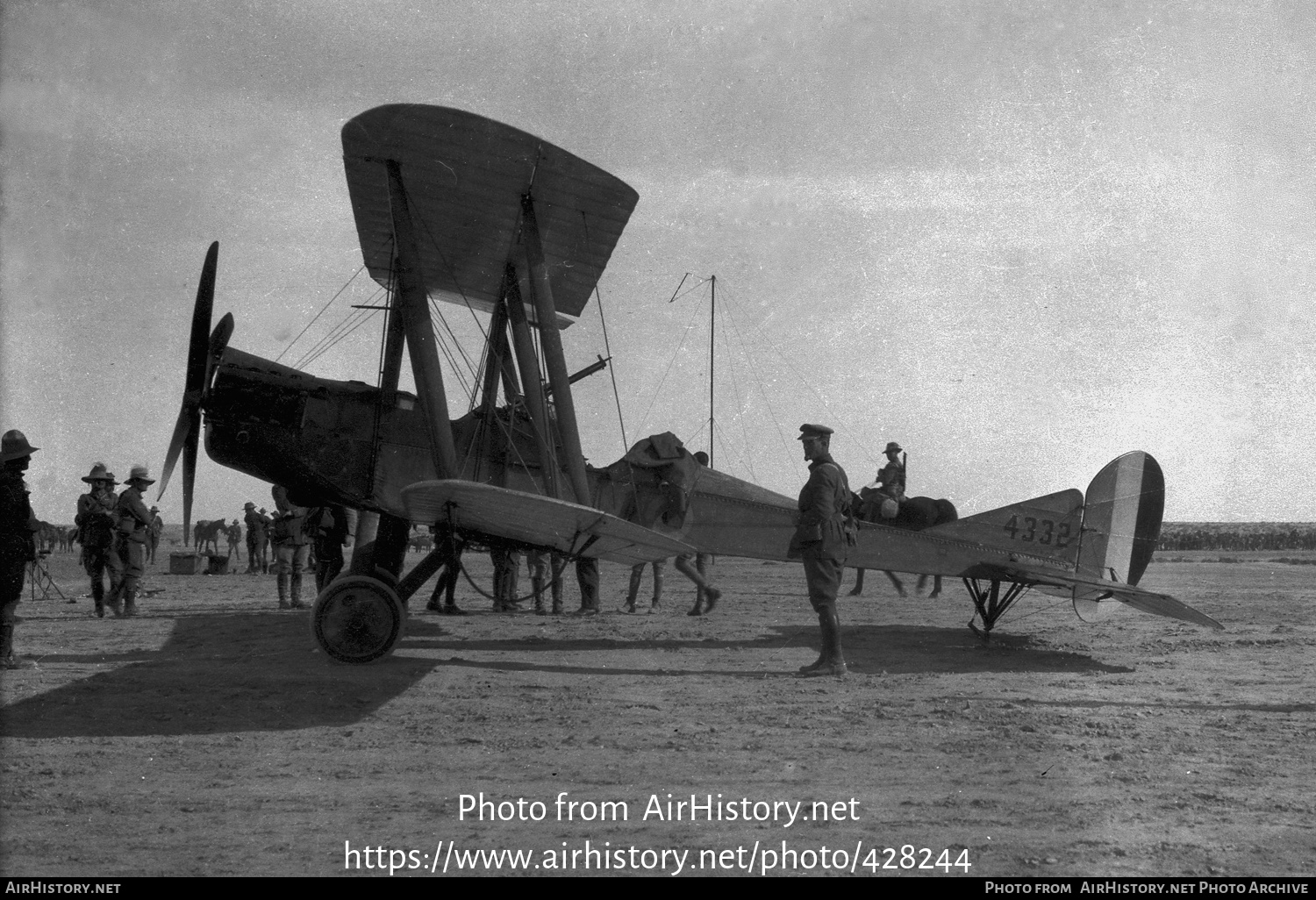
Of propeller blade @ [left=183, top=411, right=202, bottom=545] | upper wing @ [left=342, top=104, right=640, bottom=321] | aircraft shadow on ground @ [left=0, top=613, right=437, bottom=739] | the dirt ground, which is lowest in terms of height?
the dirt ground

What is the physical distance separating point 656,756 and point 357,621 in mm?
3440

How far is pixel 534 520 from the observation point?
7285 mm

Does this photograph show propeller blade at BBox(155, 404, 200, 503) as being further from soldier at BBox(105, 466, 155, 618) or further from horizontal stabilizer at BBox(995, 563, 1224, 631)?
horizontal stabilizer at BBox(995, 563, 1224, 631)

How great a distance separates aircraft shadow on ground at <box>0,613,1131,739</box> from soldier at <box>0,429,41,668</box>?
0.47 m

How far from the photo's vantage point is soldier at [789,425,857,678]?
7.88 meters

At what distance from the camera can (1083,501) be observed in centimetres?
1044

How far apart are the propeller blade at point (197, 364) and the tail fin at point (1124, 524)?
8.45 metres

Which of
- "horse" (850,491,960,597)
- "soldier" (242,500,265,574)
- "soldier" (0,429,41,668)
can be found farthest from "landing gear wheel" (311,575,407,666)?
"soldier" (242,500,265,574)

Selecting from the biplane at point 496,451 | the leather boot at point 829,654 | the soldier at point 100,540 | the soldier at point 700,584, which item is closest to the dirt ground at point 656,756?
the leather boot at point 829,654

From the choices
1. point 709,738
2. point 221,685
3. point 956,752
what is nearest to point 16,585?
point 221,685

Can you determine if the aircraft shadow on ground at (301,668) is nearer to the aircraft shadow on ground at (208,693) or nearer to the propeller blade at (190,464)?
the aircraft shadow on ground at (208,693)

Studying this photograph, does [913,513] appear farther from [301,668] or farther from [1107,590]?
[301,668]

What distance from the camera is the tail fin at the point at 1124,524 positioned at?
10383mm

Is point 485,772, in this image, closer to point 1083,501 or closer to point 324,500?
point 324,500
